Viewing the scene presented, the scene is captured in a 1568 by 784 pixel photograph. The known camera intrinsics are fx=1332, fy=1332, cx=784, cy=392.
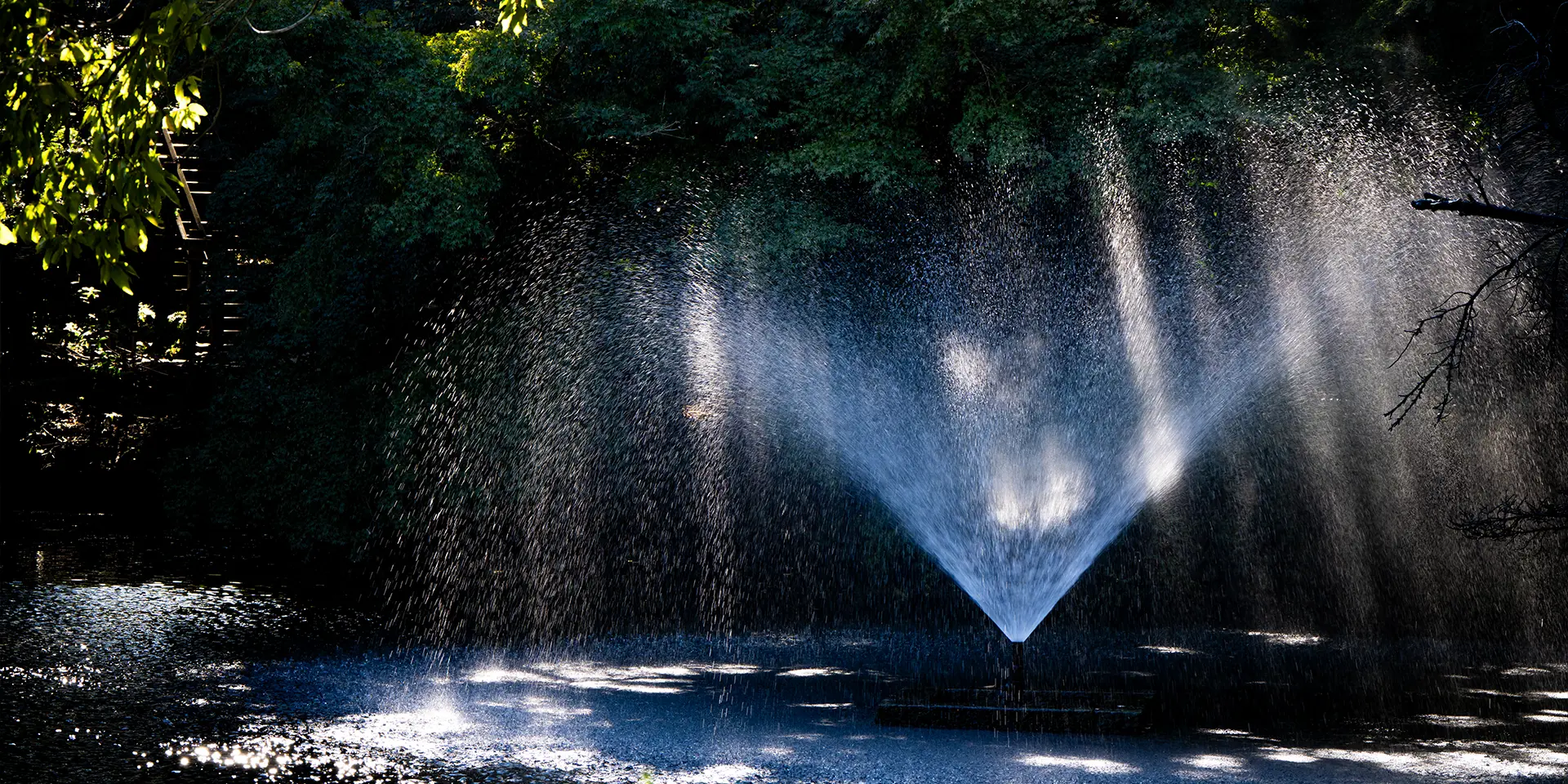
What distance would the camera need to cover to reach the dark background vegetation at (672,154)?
53.8 ft

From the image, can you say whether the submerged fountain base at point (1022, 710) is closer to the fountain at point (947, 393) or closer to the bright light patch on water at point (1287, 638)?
the fountain at point (947, 393)

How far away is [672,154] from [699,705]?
907cm

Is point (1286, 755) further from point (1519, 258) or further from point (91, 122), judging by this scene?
point (91, 122)

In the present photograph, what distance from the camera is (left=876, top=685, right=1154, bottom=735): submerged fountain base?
9.86m

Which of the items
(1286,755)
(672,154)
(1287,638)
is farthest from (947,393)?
(1286,755)

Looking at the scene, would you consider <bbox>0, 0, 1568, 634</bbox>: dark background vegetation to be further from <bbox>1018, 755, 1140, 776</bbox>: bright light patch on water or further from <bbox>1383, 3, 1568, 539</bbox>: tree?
<bbox>1018, 755, 1140, 776</bbox>: bright light patch on water

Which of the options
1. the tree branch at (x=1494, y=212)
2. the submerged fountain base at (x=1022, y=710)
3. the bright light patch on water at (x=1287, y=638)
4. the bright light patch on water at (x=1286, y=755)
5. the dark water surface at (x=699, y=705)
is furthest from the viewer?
the bright light patch on water at (x=1287, y=638)

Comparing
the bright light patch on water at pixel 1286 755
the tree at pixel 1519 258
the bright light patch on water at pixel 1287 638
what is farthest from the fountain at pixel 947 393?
the bright light patch on water at pixel 1286 755

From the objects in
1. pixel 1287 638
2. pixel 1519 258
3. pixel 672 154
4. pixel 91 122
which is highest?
pixel 672 154

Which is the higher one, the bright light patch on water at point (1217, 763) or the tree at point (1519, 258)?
the tree at point (1519, 258)

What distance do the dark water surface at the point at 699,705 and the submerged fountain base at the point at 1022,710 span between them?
0.51ft

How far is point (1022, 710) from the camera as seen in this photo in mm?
9953

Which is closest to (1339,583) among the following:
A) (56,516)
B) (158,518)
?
(158,518)

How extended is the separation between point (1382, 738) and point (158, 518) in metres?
→ 24.8
